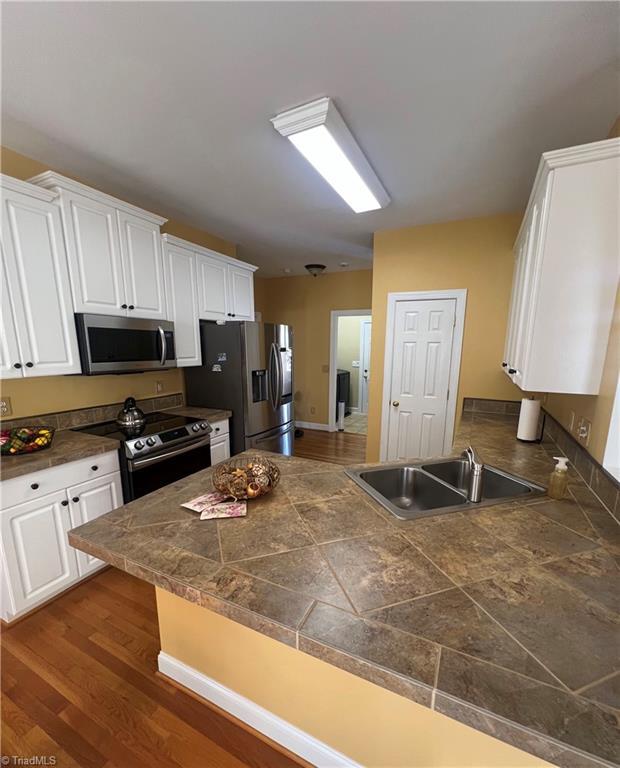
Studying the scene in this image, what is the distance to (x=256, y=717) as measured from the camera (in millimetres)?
1229

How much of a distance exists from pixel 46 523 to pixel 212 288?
2229mm

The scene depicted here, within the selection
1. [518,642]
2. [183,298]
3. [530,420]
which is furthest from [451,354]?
[518,642]

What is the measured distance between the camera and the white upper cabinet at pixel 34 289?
1.67 metres

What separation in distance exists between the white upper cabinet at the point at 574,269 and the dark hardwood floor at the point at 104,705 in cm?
194

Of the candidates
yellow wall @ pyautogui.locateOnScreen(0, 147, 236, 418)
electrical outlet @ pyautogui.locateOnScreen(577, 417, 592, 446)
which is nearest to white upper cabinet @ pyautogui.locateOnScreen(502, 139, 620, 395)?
electrical outlet @ pyautogui.locateOnScreen(577, 417, 592, 446)

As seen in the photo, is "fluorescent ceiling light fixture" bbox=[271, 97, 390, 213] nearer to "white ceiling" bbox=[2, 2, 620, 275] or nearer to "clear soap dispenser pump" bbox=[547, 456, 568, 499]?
"white ceiling" bbox=[2, 2, 620, 275]

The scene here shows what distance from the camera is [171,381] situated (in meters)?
3.06

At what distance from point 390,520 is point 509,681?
1.74 ft

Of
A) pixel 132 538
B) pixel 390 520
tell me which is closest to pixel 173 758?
pixel 132 538

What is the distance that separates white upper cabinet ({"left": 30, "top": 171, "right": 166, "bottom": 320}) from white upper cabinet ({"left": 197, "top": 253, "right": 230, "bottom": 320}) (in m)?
0.45

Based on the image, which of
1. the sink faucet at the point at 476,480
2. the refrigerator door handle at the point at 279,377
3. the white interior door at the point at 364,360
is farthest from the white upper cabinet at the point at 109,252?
the white interior door at the point at 364,360

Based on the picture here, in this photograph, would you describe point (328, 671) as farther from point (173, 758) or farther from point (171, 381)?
point (171, 381)

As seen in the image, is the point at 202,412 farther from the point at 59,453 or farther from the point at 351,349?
the point at 351,349

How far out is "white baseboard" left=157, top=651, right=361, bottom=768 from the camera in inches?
43.8
